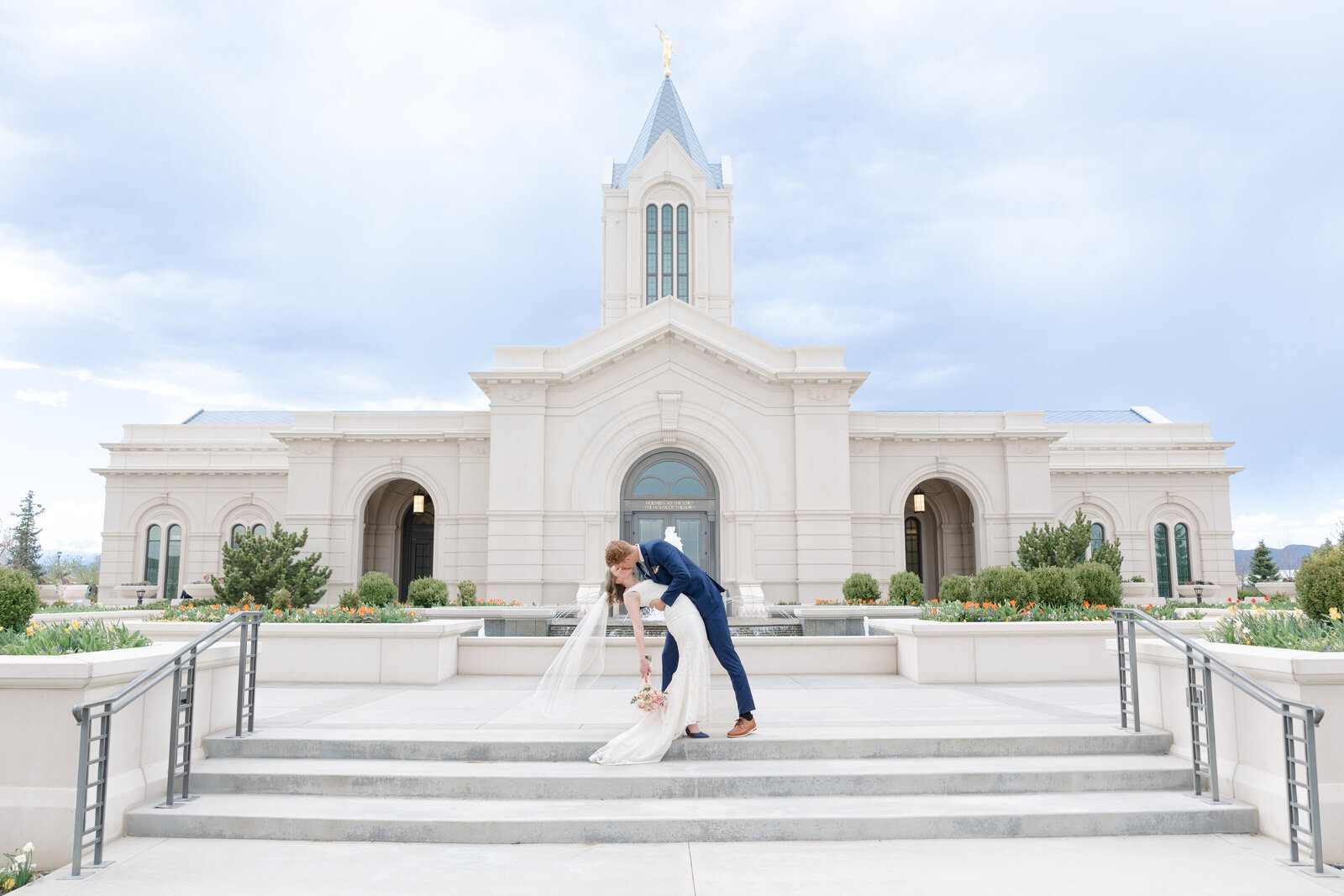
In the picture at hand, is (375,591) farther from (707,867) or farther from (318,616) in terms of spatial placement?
(707,867)

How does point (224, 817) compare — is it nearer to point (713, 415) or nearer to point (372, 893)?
point (372, 893)

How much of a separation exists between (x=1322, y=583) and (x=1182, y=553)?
25644 mm

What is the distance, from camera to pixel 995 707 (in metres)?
9.01

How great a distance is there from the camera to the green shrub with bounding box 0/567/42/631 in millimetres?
7910

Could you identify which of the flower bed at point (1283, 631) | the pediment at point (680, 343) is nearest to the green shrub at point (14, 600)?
the flower bed at point (1283, 631)

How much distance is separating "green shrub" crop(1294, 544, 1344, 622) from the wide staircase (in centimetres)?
173

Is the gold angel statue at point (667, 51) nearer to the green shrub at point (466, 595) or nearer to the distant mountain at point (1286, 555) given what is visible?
the green shrub at point (466, 595)

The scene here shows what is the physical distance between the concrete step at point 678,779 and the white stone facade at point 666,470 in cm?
1675

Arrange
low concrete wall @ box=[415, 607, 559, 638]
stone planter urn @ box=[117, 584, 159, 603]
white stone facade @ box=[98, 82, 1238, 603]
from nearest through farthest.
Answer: low concrete wall @ box=[415, 607, 559, 638]
white stone facade @ box=[98, 82, 1238, 603]
stone planter urn @ box=[117, 584, 159, 603]

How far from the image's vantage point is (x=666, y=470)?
81.5 feet

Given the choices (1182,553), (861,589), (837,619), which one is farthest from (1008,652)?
(1182,553)

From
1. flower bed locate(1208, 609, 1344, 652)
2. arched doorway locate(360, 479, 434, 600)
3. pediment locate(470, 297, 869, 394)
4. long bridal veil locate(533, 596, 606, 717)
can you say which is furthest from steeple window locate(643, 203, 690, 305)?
flower bed locate(1208, 609, 1344, 652)

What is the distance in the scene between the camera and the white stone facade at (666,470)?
2395 cm

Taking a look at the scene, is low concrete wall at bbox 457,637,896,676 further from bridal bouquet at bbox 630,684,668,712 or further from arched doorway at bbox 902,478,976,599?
arched doorway at bbox 902,478,976,599
